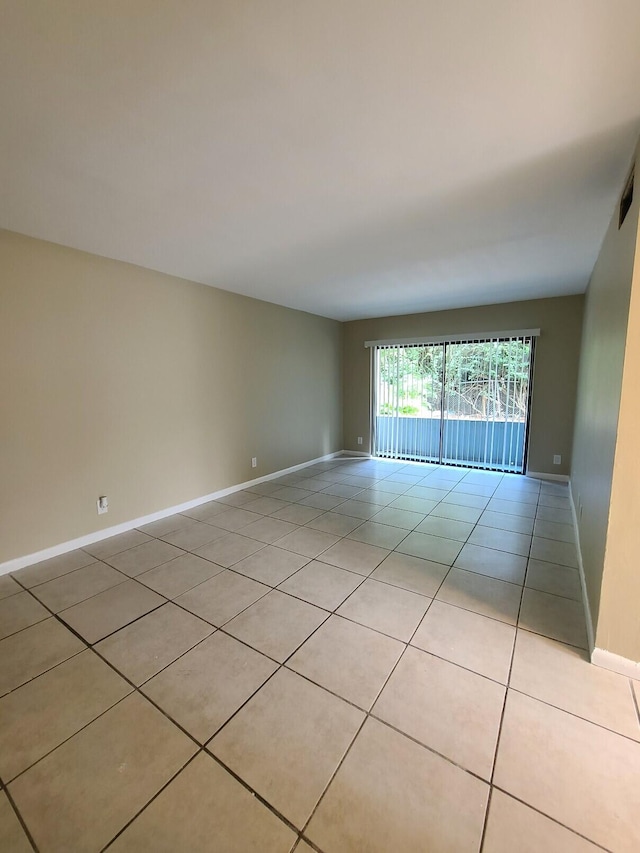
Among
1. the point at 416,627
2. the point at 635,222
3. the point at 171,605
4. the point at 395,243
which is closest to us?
the point at 635,222

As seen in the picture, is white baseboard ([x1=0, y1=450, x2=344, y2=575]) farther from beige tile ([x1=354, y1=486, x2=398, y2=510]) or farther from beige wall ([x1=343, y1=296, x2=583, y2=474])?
beige wall ([x1=343, y1=296, x2=583, y2=474])

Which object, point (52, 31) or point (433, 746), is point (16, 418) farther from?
point (433, 746)

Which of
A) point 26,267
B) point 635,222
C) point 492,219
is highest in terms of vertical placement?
point 492,219

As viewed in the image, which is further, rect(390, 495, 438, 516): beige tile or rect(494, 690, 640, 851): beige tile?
rect(390, 495, 438, 516): beige tile

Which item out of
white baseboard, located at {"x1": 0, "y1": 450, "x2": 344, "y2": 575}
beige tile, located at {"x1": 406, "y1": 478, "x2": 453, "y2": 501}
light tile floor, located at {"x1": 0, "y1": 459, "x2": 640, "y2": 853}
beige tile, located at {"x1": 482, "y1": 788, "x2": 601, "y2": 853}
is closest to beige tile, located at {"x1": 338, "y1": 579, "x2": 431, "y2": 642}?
light tile floor, located at {"x1": 0, "y1": 459, "x2": 640, "y2": 853}

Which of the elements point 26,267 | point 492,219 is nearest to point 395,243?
point 492,219

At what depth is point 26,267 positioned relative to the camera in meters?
2.54

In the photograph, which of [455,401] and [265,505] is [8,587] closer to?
[265,505]

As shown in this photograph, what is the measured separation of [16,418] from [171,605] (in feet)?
5.69

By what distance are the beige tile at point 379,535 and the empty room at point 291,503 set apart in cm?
3

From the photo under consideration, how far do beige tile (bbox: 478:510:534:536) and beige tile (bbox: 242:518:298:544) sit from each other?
181cm

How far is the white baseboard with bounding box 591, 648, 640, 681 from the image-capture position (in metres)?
1.63

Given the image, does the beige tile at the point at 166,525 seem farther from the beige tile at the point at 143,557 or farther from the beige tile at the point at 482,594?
the beige tile at the point at 482,594

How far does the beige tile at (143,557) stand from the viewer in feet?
8.46
